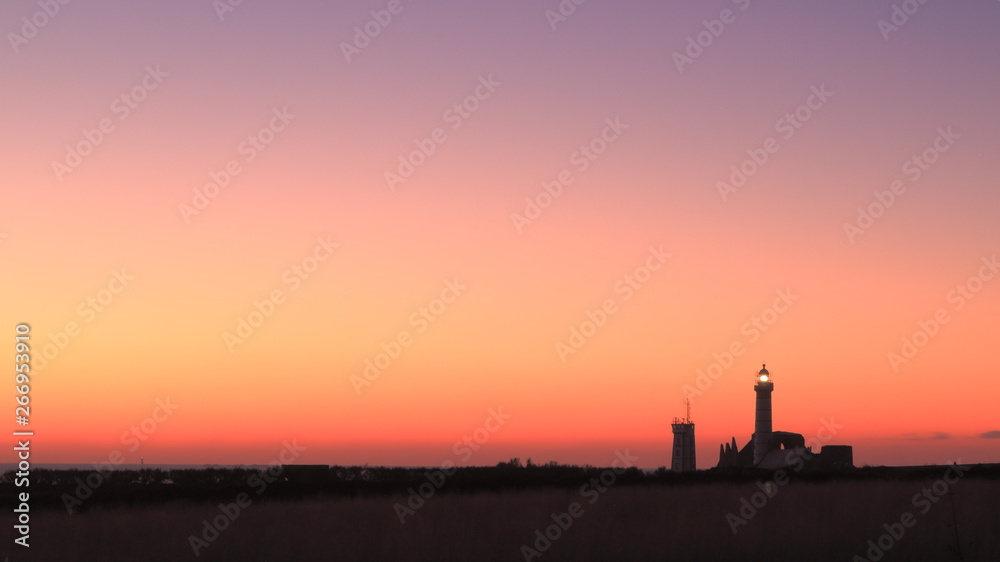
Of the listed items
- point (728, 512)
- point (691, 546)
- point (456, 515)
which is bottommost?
→ point (456, 515)

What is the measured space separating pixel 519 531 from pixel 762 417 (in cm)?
5630

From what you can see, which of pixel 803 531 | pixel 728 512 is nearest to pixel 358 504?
pixel 728 512

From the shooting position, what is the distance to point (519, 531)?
66.6 feet

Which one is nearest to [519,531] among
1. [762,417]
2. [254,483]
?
[254,483]

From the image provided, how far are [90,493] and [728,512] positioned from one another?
61.5ft

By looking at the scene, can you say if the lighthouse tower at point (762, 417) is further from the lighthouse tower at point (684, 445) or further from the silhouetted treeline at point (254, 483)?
the silhouetted treeline at point (254, 483)

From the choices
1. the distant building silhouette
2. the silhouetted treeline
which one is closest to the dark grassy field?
the silhouetted treeline

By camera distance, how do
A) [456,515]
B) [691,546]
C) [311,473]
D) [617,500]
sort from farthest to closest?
[311,473]
[617,500]
[456,515]
[691,546]

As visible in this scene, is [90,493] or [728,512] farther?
[90,493]

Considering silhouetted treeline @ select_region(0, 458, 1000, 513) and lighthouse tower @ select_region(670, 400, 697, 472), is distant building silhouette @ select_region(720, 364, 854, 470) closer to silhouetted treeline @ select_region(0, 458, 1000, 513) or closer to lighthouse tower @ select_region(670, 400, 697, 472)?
lighthouse tower @ select_region(670, 400, 697, 472)

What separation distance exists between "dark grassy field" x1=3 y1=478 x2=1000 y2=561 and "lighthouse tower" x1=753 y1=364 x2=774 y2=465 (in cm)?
4736

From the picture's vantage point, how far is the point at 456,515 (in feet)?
75.0

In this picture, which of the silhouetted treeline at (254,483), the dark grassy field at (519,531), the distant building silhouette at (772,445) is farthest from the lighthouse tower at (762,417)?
the dark grassy field at (519,531)

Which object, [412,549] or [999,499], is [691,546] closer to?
[412,549]
